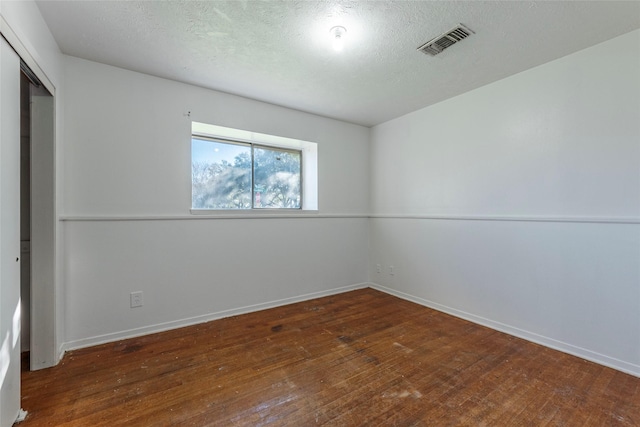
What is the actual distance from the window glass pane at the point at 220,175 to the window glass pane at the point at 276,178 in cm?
14

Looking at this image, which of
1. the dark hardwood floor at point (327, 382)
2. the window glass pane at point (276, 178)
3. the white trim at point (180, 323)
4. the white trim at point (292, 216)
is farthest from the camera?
the window glass pane at point (276, 178)

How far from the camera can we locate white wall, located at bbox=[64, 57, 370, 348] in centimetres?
236

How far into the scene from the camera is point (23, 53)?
1562 millimetres

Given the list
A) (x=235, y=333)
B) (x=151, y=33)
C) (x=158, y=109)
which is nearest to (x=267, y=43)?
(x=151, y=33)

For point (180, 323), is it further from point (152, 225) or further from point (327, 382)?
point (327, 382)

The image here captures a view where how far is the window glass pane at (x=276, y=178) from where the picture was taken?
Result: 3568mm

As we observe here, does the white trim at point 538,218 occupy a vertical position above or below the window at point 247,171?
below

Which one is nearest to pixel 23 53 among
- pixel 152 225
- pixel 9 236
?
pixel 9 236

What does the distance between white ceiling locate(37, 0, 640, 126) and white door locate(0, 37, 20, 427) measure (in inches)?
28.6

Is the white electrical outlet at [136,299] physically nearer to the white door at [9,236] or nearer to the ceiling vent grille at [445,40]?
the white door at [9,236]

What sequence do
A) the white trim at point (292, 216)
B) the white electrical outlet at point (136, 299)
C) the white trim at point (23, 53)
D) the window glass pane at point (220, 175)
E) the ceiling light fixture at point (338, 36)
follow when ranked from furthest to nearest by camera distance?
the window glass pane at point (220, 175) → the white electrical outlet at point (136, 299) → the white trim at point (292, 216) → the ceiling light fixture at point (338, 36) → the white trim at point (23, 53)

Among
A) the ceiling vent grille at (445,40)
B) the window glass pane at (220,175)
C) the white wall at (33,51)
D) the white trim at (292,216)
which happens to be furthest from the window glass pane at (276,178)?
the ceiling vent grille at (445,40)

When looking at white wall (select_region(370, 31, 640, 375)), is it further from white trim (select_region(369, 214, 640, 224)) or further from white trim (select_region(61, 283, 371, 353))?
white trim (select_region(61, 283, 371, 353))

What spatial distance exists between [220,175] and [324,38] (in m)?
1.93
